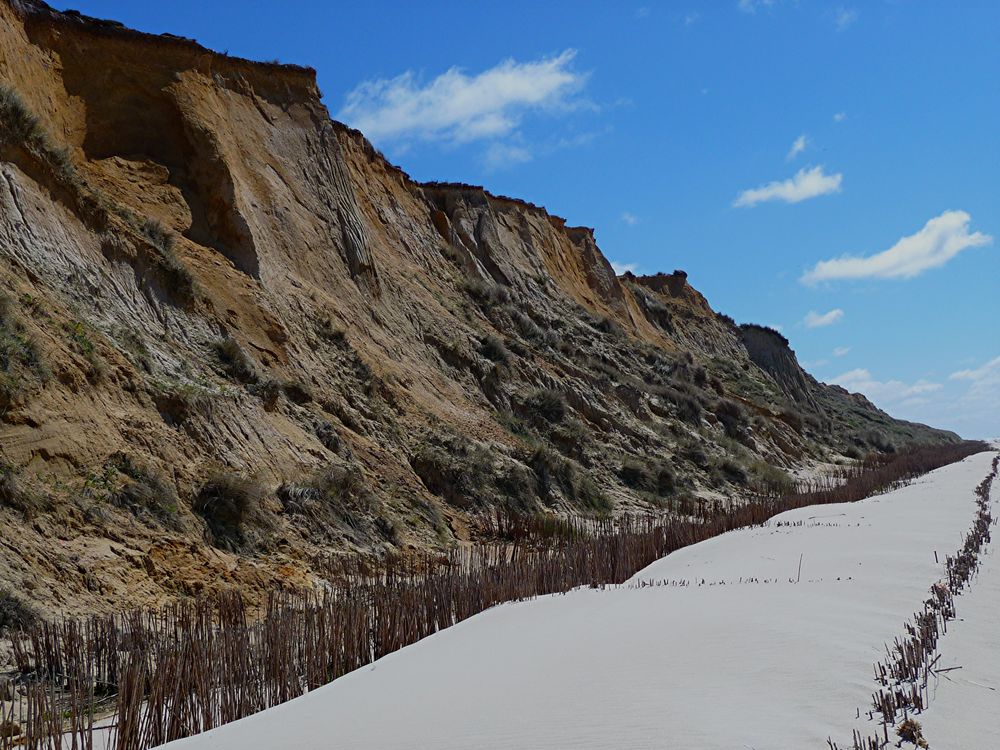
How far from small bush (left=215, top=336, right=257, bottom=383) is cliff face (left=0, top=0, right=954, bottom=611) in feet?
0.13

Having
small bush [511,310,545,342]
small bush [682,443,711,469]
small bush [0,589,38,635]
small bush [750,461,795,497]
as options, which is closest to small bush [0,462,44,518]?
small bush [0,589,38,635]

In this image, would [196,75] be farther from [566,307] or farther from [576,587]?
[566,307]

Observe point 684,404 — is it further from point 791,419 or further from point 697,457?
point 791,419

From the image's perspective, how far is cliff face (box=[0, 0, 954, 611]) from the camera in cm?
963

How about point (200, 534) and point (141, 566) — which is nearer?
point (141, 566)

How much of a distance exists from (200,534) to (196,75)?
13.0 meters

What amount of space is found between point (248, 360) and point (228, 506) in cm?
427

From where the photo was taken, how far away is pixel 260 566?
9.95 meters

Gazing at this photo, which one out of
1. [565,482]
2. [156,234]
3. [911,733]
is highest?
[156,234]

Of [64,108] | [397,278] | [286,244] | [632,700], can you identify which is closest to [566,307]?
[397,278]

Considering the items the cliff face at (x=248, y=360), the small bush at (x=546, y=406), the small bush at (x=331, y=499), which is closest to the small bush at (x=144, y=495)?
the cliff face at (x=248, y=360)

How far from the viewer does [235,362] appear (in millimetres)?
14023

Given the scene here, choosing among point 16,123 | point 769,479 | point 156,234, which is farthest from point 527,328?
point 16,123

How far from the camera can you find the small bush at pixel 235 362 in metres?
13.9
